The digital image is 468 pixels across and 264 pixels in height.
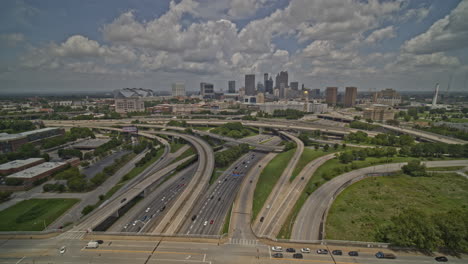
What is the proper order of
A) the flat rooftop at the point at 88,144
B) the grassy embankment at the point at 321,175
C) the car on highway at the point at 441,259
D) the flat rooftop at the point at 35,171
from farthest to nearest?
the flat rooftop at the point at 88,144
the flat rooftop at the point at 35,171
the grassy embankment at the point at 321,175
the car on highway at the point at 441,259

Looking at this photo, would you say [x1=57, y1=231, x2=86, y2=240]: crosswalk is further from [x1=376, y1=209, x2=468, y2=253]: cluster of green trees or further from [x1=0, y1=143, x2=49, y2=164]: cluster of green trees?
[x1=0, y1=143, x2=49, y2=164]: cluster of green trees

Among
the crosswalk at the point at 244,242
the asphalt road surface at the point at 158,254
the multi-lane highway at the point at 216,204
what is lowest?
the multi-lane highway at the point at 216,204

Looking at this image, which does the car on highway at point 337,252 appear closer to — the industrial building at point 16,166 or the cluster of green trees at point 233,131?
the industrial building at point 16,166

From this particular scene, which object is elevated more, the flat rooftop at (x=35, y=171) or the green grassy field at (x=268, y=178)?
the flat rooftop at (x=35, y=171)

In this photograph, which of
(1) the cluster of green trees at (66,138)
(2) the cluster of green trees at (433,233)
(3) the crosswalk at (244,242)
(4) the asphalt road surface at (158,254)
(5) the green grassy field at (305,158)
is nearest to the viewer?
(4) the asphalt road surface at (158,254)

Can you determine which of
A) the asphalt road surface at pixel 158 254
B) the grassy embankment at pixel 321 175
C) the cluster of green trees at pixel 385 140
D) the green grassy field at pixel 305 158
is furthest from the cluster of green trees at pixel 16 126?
the cluster of green trees at pixel 385 140

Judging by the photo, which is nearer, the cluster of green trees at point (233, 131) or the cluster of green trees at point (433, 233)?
the cluster of green trees at point (433, 233)
